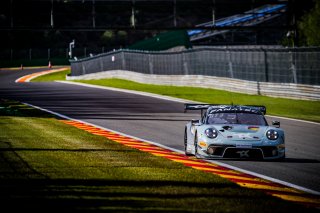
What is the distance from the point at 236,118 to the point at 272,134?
114cm

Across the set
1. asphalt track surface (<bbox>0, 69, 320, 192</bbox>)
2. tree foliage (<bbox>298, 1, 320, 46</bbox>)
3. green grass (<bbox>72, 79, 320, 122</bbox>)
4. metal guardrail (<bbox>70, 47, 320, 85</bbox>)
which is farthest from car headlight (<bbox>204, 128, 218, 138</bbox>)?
tree foliage (<bbox>298, 1, 320, 46</bbox>)

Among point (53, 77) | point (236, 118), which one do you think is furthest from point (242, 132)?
→ point (53, 77)

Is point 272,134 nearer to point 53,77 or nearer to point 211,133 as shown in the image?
point 211,133

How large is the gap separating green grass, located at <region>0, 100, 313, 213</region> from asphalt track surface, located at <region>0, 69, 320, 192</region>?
1574 millimetres

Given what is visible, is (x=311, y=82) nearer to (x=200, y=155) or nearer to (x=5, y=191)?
(x=200, y=155)

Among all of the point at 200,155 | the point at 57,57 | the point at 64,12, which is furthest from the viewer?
the point at 64,12

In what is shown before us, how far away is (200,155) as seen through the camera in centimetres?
1446

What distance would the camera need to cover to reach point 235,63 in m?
37.6

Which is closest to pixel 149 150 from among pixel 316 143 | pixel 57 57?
pixel 316 143

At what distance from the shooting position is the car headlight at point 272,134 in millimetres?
14109

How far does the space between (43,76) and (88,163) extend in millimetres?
54956

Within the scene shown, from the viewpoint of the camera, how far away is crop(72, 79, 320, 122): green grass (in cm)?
2748

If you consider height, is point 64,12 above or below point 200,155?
above

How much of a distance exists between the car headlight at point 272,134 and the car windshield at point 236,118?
715 mm
